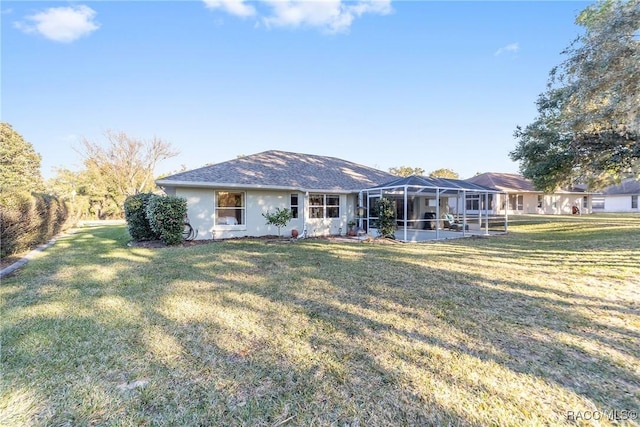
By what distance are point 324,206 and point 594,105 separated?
10.8 meters

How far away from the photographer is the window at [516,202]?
33.9m

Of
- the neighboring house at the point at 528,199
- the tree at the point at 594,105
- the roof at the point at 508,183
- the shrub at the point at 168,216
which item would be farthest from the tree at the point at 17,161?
the neighboring house at the point at 528,199

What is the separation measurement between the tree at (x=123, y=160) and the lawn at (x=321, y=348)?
104 ft

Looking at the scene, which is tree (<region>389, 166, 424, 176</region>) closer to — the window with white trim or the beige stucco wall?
the beige stucco wall

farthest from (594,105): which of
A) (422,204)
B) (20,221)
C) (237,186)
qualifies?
(20,221)

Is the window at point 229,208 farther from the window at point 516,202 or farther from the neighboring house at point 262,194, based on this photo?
the window at point 516,202

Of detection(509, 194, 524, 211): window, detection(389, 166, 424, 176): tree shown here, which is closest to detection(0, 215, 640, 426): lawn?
detection(509, 194, 524, 211): window

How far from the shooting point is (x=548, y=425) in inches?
89.2

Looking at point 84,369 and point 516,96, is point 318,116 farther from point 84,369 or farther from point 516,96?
point 84,369

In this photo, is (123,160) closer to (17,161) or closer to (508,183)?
(17,161)

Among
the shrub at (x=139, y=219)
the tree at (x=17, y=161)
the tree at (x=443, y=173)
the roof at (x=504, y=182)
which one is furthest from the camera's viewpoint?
the tree at (x=443, y=173)

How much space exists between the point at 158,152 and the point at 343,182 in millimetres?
28162

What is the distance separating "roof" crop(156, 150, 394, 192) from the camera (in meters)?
12.7

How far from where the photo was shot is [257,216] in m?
14.0
